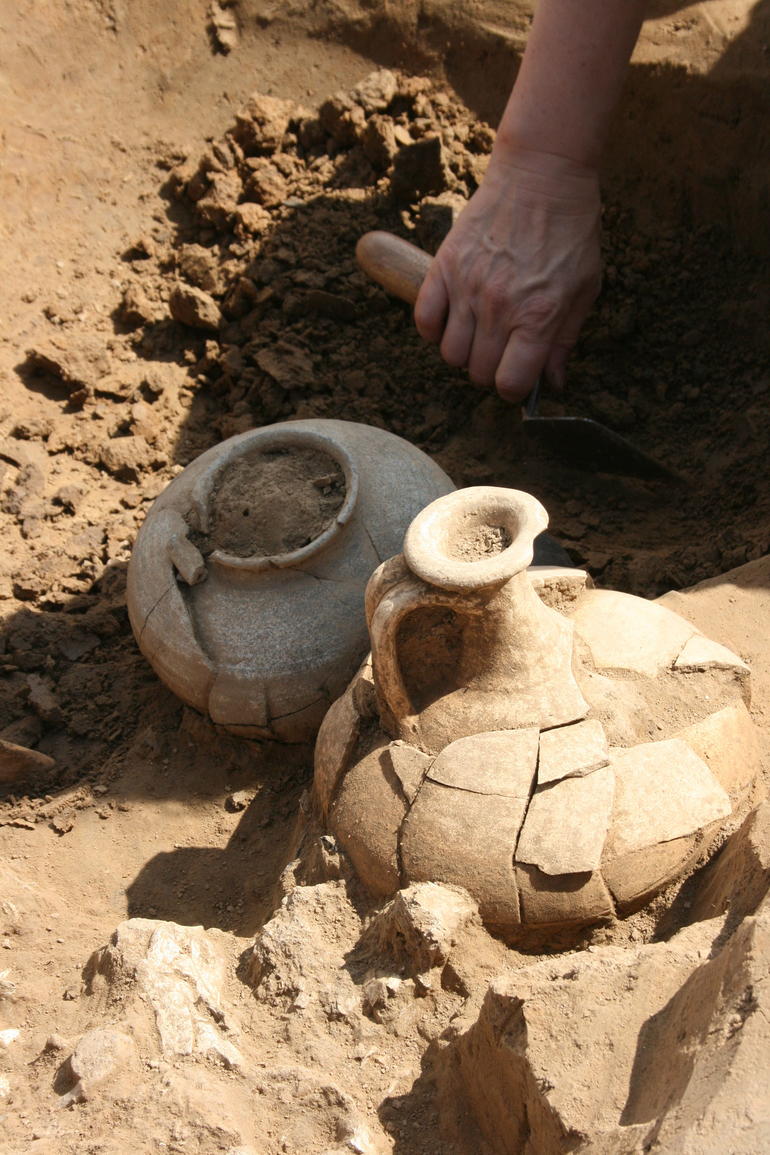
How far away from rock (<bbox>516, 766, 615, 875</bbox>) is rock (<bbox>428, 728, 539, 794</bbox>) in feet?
0.18

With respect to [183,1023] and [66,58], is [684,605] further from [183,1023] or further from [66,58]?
[66,58]

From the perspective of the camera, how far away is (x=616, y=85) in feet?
11.2

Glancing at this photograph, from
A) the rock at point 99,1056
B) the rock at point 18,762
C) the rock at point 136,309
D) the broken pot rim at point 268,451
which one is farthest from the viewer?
the rock at point 136,309

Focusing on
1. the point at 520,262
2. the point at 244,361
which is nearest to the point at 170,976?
the point at 520,262

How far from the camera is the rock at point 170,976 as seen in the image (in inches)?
75.6

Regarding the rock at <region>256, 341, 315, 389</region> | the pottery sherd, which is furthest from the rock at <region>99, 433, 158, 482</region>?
the pottery sherd

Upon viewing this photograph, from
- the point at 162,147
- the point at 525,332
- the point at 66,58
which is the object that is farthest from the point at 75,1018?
the point at 66,58

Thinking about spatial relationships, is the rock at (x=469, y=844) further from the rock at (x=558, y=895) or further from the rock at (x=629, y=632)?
the rock at (x=629, y=632)

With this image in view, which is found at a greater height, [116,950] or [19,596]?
[116,950]

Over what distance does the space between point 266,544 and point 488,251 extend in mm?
1585

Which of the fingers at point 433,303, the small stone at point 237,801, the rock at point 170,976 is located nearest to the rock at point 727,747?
the rock at point 170,976

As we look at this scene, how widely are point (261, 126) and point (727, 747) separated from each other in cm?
422

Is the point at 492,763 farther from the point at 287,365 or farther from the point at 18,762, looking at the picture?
the point at 287,365

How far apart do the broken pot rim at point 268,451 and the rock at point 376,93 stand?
260cm
